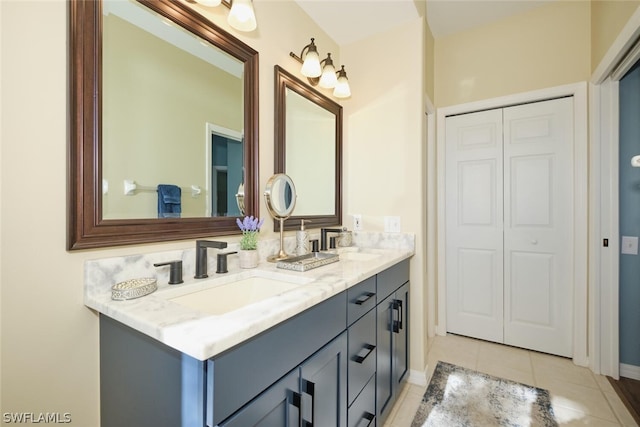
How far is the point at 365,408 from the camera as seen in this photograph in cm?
124

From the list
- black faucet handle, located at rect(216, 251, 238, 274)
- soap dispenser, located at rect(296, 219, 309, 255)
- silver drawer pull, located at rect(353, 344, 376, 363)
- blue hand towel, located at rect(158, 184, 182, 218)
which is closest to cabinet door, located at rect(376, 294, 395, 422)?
silver drawer pull, located at rect(353, 344, 376, 363)

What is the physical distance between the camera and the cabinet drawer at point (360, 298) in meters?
1.13

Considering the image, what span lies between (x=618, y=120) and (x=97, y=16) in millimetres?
2854

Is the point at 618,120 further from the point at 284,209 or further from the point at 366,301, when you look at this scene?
the point at 284,209

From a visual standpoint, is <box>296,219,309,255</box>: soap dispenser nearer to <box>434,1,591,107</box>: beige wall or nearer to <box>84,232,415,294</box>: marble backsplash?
<box>84,232,415,294</box>: marble backsplash

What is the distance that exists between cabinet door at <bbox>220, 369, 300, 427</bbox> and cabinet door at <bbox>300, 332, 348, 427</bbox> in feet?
0.13

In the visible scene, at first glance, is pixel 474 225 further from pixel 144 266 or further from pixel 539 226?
pixel 144 266

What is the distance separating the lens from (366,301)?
1.26m

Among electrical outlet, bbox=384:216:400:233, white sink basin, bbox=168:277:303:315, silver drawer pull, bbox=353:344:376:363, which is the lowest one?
silver drawer pull, bbox=353:344:376:363

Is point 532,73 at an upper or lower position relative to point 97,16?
upper

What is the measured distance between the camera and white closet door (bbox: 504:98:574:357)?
7.04ft

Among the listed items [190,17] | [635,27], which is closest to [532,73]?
[635,27]

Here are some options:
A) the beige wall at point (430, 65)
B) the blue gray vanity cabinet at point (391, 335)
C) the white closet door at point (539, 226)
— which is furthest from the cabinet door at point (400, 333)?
the beige wall at point (430, 65)

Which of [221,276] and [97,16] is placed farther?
[221,276]
